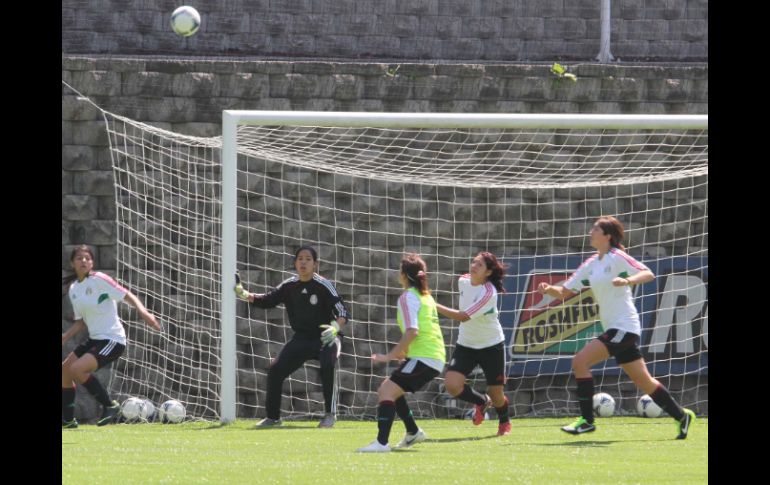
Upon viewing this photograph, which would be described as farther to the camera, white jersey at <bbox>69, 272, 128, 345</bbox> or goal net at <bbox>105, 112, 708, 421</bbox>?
goal net at <bbox>105, 112, 708, 421</bbox>

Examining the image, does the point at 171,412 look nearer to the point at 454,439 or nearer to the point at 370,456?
the point at 454,439

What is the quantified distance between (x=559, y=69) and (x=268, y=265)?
3.61 m

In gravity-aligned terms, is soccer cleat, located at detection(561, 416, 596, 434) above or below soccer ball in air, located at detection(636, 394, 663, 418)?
above

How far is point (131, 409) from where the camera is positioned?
10836 mm

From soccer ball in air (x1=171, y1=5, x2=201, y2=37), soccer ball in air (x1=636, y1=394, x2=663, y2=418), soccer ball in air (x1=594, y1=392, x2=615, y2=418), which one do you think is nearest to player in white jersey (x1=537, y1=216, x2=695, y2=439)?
soccer ball in air (x1=594, y1=392, x2=615, y2=418)

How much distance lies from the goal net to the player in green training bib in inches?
150

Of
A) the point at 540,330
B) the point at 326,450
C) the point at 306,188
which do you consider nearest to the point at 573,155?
the point at 540,330

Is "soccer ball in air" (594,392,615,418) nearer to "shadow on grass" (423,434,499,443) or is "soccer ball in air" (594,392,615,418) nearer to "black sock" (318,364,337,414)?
"shadow on grass" (423,434,499,443)

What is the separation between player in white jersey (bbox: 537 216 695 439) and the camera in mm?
8562

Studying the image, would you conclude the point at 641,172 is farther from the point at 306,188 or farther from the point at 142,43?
the point at 142,43

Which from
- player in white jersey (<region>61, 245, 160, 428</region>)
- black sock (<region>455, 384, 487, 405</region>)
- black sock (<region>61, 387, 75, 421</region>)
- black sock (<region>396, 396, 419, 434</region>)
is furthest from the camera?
player in white jersey (<region>61, 245, 160, 428</region>)

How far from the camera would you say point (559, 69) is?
499 inches

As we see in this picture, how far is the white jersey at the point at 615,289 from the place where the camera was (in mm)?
8641

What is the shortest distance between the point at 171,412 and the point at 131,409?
0.36 meters
